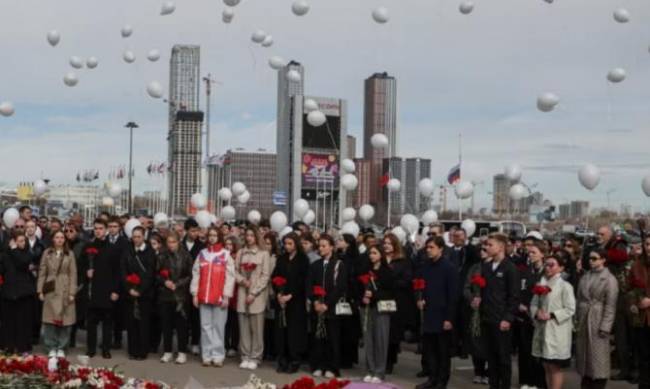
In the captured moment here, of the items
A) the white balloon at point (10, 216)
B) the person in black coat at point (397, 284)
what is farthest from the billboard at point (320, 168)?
the person in black coat at point (397, 284)

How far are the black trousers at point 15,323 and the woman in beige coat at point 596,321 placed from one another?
274 inches

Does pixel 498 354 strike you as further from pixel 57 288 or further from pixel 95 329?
pixel 57 288

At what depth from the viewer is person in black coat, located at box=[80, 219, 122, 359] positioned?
10391 millimetres

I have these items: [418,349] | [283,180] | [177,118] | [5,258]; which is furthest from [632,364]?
[283,180]

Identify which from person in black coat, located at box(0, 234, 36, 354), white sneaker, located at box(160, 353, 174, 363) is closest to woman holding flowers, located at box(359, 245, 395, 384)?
white sneaker, located at box(160, 353, 174, 363)

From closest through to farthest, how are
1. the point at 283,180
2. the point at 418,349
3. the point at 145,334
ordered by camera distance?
the point at 145,334 → the point at 418,349 → the point at 283,180

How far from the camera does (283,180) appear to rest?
272 ft

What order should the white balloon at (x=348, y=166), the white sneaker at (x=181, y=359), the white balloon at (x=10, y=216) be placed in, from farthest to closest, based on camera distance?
the white balloon at (x=348, y=166)
the white balloon at (x=10, y=216)
the white sneaker at (x=181, y=359)

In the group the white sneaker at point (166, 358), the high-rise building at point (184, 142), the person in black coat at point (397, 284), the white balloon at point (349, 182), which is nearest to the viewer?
the person in black coat at point (397, 284)

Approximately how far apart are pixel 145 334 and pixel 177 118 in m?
44.3

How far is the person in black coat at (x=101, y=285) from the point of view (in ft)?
34.1

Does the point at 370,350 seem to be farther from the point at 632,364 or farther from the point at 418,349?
the point at 632,364

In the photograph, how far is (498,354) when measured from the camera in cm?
838

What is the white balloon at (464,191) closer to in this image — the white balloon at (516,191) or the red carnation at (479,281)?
the white balloon at (516,191)
